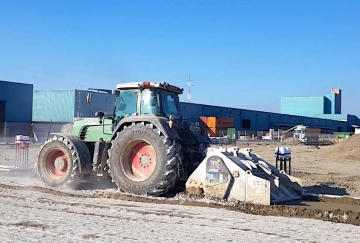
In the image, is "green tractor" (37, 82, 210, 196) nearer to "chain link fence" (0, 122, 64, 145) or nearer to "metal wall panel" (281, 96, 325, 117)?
"chain link fence" (0, 122, 64, 145)

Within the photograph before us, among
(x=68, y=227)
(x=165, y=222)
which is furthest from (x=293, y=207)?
(x=68, y=227)

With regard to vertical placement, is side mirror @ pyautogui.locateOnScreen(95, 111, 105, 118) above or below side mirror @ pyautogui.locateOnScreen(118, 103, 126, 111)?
below

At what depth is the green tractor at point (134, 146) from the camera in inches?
410

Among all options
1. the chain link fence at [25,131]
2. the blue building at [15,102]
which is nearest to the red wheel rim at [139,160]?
the chain link fence at [25,131]

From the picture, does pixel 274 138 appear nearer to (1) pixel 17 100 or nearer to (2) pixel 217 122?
(2) pixel 217 122

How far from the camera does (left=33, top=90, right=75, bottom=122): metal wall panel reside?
52625 mm

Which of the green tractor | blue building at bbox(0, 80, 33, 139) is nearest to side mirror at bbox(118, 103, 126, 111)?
the green tractor

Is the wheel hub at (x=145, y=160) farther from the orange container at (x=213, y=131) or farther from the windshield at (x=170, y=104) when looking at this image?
the orange container at (x=213, y=131)

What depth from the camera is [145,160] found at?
35.6 ft

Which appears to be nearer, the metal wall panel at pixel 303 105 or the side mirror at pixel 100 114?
the side mirror at pixel 100 114

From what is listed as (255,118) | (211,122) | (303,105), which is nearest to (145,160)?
(211,122)

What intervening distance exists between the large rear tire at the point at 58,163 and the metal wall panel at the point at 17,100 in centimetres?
3512

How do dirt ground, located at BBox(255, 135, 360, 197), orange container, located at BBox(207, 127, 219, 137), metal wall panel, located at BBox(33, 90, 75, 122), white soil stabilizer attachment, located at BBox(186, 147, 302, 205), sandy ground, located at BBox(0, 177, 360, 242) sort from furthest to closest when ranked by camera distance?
orange container, located at BBox(207, 127, 219, 137), metal wall panel, located at BBox(33, 90, 75, 122), dirt ground, located at BBox(255, 135, 360, 197), white soil stabilizer attachment, located at BBox(186, 147, 302, 205), sandy ground, located at BBox(0, 177, 360, 242)

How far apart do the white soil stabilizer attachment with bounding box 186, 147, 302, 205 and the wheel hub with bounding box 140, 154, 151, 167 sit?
3.32 ft
